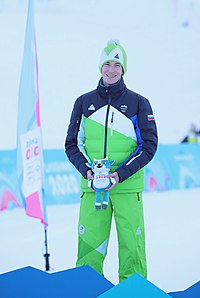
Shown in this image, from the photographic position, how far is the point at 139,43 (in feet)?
19.0

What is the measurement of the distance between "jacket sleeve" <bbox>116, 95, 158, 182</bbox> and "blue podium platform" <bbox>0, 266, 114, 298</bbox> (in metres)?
1.21

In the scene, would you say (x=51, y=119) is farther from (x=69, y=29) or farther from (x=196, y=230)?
(x=196, y=230)

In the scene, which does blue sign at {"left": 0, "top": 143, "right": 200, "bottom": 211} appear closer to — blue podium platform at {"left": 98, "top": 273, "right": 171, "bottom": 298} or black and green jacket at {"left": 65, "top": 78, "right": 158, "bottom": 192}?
black and green jacket at {"left": 65, "top": 78, "right": 158, "bottom": 192}

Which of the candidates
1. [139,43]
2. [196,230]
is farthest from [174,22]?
[196,230]

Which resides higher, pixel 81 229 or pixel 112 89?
pixel 112 89

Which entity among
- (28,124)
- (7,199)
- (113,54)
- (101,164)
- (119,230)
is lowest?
(7,199)

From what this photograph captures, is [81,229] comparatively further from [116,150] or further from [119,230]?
[116,150]

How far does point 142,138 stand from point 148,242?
1.63 meters

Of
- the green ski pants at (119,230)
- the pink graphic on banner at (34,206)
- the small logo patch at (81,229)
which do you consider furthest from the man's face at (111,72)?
the pink graphic on banner at (34,206)

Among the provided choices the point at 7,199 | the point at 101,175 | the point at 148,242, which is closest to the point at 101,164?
the point at 101,175

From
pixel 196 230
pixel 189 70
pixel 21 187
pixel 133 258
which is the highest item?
pixel 189 70

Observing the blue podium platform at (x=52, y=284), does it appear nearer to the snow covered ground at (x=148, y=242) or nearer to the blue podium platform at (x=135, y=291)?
the blue podium platform at (x=135, y=291)

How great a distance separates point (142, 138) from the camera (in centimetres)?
196

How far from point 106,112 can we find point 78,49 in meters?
3.63
